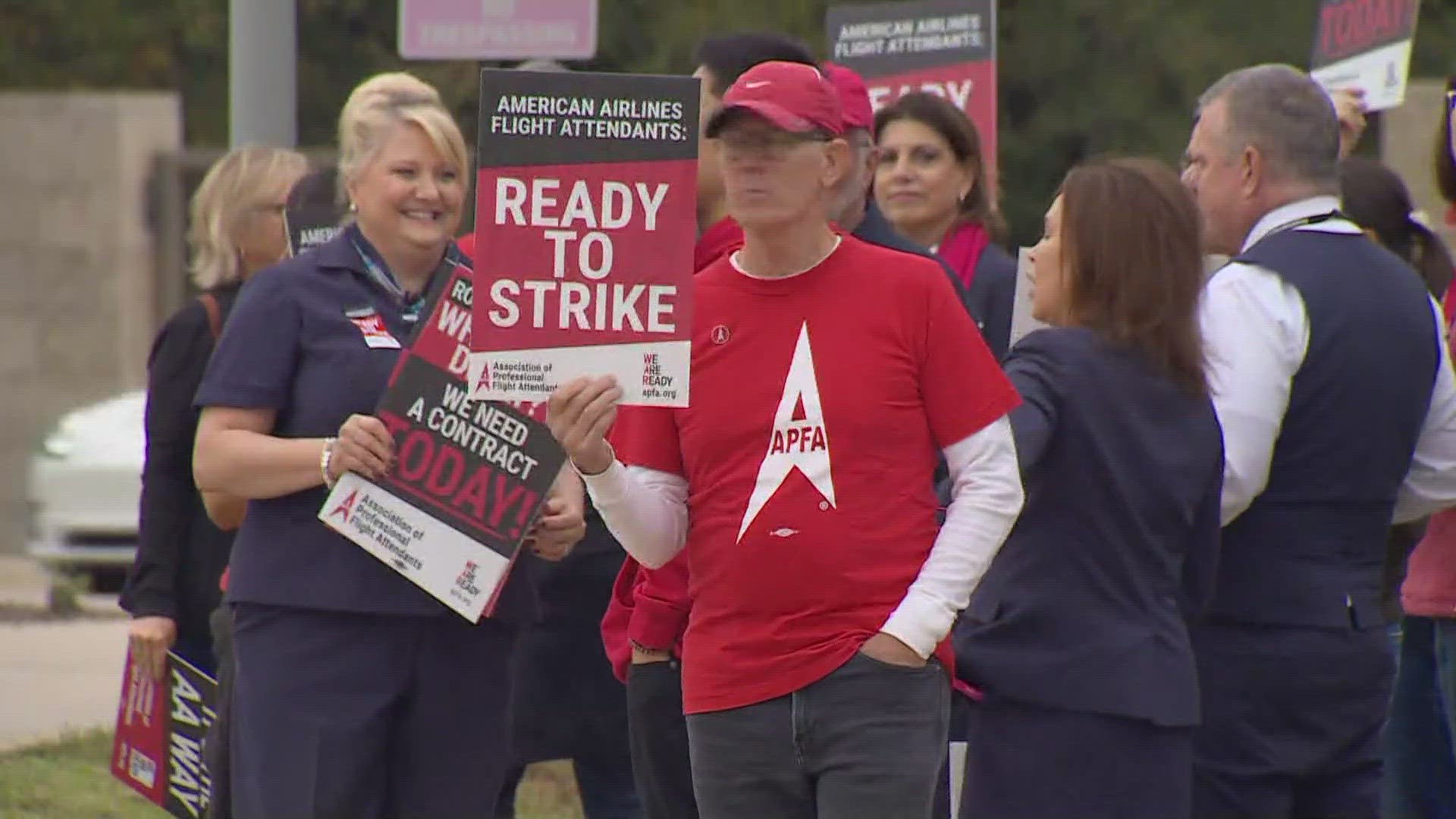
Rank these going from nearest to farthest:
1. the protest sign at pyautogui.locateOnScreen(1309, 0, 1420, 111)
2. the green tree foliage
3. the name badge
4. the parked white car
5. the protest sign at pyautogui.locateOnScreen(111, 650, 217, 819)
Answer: the name badge
the protest sign at pyautogui.locateOnScreen(111, 650, 217, 819)
the protest sign at pyautogui.locateOnScreen(1309, 0, 1420, 111)
the parked white car
the green tree foliage

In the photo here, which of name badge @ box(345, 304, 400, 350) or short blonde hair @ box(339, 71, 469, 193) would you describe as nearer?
name badge @ box(345, 304, 400, 350)

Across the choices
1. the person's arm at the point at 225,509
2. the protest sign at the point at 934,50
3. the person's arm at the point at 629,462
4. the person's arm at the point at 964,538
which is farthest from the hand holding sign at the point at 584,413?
the protest sign at the point at 934,50

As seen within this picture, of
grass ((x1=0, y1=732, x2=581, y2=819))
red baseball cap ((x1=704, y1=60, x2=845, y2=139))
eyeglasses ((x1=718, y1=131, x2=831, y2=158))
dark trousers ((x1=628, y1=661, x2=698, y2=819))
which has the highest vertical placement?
red baseball cap ((x1=704, y1=60, x2=845, y2=139))

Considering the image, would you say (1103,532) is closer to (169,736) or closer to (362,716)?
(362,716)

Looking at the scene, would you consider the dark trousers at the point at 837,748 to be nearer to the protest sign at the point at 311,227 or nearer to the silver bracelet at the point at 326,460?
the silver bracelet at the point at 326,460

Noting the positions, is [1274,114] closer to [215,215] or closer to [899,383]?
[899,383]

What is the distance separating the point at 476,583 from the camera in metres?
4.89

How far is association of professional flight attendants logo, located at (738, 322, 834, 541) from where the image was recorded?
4043 mm

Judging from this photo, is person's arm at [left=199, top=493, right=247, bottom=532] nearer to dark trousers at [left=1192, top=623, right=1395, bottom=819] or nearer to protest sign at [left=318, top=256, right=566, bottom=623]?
protest sign at [left=318, top=256, right=566, bottom=623]

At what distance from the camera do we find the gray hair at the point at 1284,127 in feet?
16.1

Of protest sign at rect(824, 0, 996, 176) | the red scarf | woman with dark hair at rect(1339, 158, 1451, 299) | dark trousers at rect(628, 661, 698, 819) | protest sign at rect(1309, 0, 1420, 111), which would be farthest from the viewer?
protest sign at rect(824, 0, 996, 176)

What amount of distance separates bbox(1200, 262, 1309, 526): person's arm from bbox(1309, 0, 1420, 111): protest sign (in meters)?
2.90

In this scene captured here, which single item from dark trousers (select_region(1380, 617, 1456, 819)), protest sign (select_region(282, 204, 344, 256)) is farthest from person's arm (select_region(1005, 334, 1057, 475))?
dark trousers (select_region(1380, 617, 1456, 819))

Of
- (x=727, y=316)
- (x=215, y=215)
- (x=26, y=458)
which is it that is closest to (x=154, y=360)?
(x=215, y=215)
